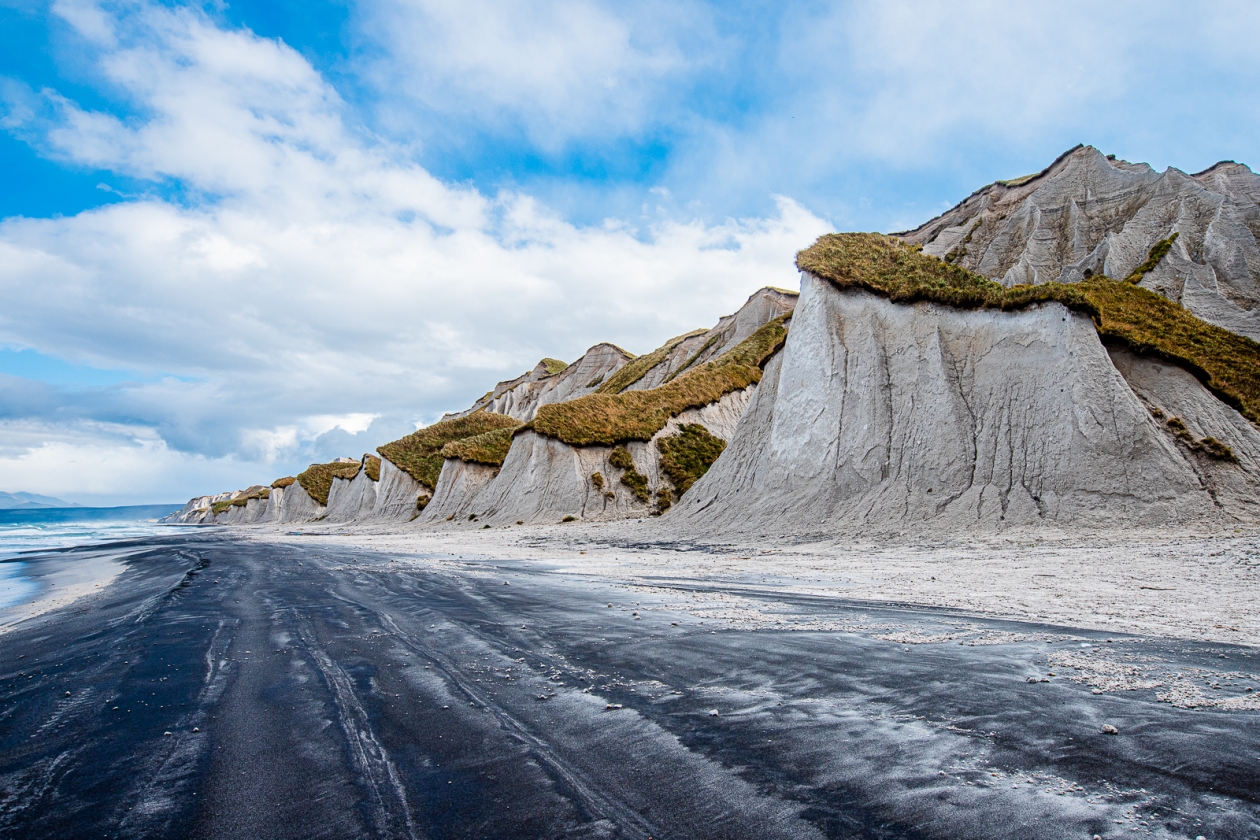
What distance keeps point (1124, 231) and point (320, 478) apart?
253ft

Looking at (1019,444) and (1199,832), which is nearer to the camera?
(1199,832)

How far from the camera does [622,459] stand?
34969 millimetres

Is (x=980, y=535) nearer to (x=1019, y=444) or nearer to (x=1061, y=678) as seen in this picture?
(x=1019, y=444)

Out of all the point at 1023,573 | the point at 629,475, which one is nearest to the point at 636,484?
the point at 629,475

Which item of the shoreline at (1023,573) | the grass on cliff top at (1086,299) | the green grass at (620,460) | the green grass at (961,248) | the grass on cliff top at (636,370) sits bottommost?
the shoreline at (1023,573)

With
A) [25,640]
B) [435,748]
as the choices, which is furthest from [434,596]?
[435,748]

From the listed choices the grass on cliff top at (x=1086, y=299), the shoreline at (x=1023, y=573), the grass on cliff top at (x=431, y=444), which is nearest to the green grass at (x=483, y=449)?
the grass on cliff top at (x=431, y=444)

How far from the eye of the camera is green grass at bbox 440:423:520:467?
4444 centimetres

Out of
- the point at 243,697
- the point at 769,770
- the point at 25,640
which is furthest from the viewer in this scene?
the point at 25,640

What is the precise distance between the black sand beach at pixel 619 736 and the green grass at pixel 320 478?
66786mm

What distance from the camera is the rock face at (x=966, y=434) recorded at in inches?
629

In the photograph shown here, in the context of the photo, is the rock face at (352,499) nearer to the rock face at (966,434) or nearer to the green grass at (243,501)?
the green grass at (243,501)

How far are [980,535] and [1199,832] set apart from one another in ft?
48.4

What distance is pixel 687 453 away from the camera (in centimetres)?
3634
